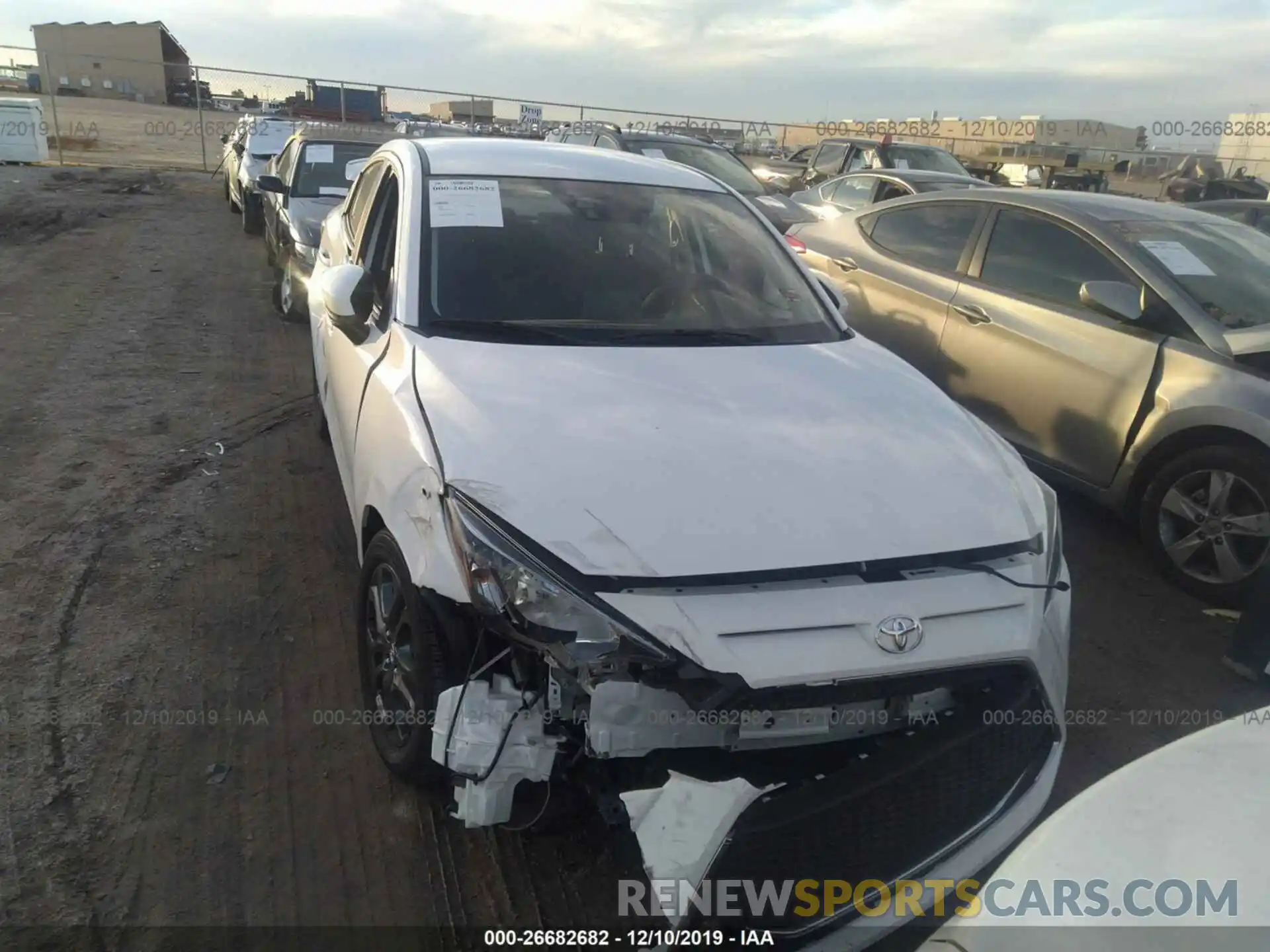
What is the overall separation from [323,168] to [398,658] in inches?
322

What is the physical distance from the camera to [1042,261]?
519cm

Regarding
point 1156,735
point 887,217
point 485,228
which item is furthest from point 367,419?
point 887,217

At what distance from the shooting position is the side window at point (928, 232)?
5684 millimetres

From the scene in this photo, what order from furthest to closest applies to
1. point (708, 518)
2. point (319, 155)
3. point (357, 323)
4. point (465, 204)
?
point (319, 155) → point (465, 204) → point (357, 323) → point (708, 518)

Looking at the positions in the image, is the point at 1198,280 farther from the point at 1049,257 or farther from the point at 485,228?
the point at 485,228

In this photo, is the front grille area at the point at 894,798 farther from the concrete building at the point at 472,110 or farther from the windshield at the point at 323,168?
the concrete building at the point at 472,110

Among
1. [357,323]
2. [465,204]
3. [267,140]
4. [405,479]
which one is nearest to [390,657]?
[405,479]

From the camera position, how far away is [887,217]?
630cm

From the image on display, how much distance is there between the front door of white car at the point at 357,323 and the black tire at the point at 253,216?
9.19 m

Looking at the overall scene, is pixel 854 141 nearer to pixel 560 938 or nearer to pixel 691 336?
pixel 691 336

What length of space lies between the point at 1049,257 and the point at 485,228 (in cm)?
326

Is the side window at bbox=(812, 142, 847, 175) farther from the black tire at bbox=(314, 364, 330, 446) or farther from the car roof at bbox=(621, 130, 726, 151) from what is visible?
the black tire at bbox=(314, 364, 330, 446)

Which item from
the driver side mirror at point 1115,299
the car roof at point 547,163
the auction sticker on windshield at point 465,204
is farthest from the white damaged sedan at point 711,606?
the driver side mirror at point 1115,299

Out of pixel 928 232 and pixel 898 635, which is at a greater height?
pixel 928 232
